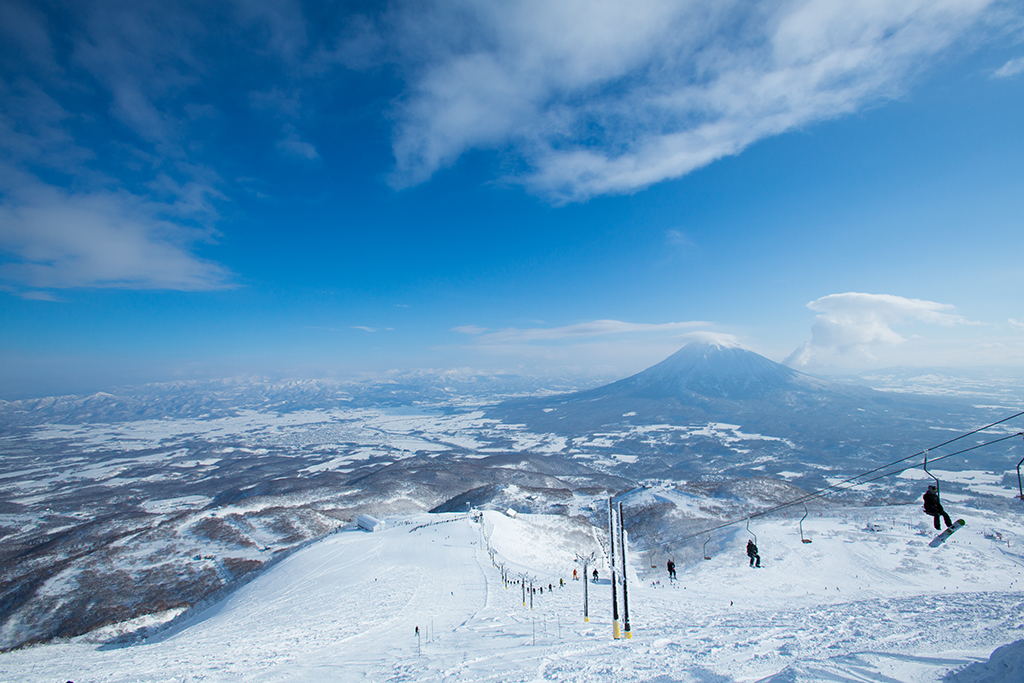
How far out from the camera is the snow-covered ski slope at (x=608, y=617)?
1349 cm

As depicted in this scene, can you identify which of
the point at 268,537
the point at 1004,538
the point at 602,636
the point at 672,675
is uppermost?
the point at 672,675

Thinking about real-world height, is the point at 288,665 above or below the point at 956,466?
Answer: above

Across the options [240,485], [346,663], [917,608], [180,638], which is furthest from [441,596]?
[240,485]

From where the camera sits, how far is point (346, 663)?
56.5ft

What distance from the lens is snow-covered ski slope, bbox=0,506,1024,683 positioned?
44.3 feet

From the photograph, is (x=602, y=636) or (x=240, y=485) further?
(x=240, y=485)

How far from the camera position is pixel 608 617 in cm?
2217

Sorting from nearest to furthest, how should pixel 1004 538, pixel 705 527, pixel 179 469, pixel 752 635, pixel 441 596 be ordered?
pixel 752 635
pixel 441 596
pixel 1004 538
pixel 705 527
pixel 179 469

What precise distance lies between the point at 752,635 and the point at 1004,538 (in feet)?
146

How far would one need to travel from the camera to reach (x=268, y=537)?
6619 centimetres

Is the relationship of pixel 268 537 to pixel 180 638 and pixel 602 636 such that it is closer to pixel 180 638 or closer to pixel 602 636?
pixel 180 638

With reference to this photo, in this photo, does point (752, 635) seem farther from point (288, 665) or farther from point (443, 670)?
point (288, 665)

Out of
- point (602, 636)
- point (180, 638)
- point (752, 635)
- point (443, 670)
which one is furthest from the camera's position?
point (180, 638)

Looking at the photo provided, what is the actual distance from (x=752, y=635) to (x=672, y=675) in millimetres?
6631
